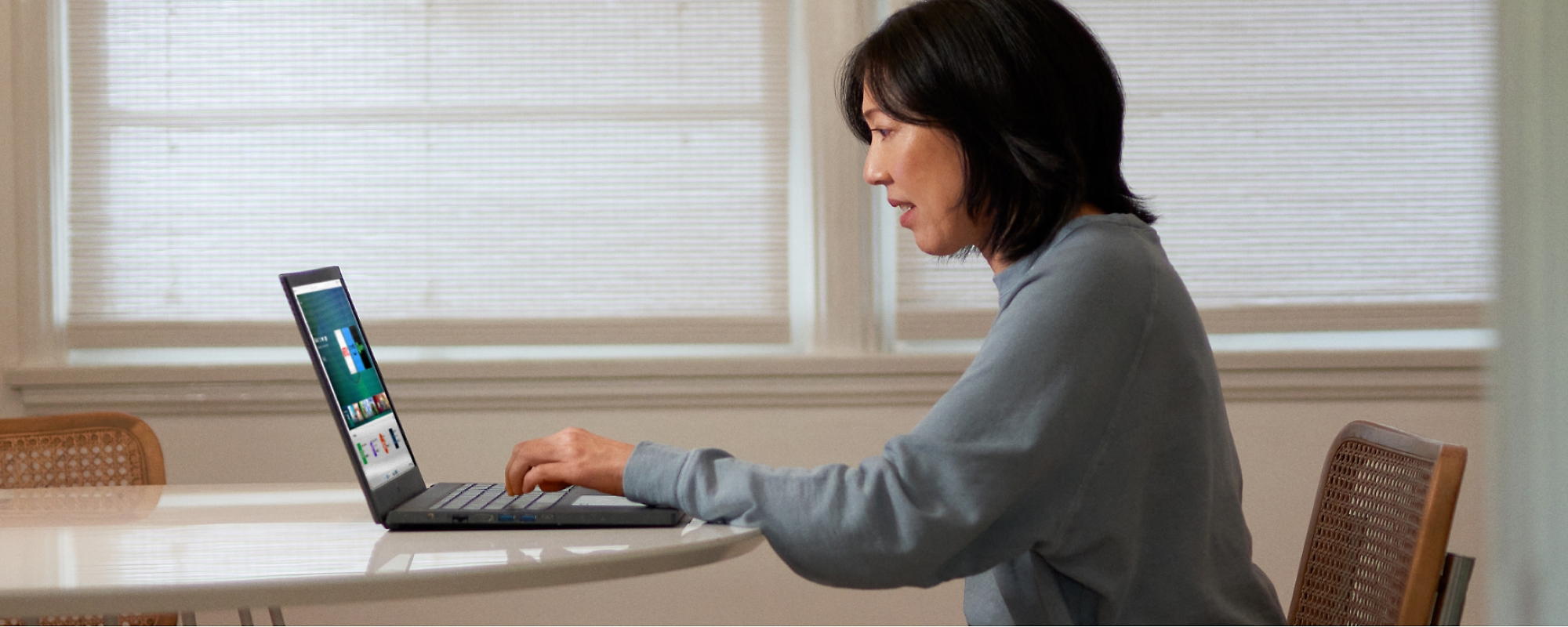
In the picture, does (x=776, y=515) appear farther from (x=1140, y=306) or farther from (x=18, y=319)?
(x=18, y=319)

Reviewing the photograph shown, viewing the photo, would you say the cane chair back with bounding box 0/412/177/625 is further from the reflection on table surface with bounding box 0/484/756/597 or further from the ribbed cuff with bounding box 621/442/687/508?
the ribbed cuff with bounding box 621/442/687/508

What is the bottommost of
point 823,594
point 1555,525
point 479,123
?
point 823,594

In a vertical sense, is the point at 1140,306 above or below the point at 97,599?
above

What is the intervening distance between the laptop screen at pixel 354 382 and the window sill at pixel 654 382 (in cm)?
117

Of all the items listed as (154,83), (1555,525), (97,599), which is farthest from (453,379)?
(1555,525)

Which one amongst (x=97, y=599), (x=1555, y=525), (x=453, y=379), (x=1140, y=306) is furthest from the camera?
(x=453, y=379)

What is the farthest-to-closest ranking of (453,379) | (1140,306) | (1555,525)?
(453,379)
(1555,525)
(1140,306)

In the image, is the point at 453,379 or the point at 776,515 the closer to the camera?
the point at 776,515

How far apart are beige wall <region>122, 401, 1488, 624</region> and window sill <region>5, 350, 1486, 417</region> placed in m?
0.03

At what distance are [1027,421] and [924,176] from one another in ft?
0.94

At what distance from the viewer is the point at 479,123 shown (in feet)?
8.07

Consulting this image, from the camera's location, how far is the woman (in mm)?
937

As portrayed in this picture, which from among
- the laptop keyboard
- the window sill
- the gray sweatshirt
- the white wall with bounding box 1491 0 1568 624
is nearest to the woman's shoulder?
the gray sweatshirt

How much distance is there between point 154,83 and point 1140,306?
229 cm
